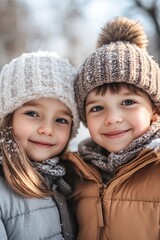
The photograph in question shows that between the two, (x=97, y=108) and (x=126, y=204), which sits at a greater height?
(x=97, y=108)

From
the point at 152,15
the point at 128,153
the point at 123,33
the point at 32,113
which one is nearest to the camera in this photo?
the point at 128,153

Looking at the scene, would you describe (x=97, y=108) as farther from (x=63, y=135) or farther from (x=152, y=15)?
(x=152, y=15)

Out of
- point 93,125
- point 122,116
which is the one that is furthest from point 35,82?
point 122,116

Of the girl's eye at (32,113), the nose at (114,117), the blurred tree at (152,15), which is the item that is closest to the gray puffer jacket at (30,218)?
the girl's eye at (32,113)

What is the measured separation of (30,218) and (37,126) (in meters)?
0.50

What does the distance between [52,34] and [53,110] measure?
1270cm

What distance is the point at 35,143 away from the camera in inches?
92.0

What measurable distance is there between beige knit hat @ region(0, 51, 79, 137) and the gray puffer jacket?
455 mm

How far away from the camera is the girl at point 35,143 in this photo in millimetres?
2100

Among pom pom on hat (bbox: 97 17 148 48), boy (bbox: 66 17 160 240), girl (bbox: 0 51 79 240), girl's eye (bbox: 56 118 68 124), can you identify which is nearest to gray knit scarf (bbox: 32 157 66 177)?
girl (bbox: 0 51 79 240)

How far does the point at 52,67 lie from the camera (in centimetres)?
243

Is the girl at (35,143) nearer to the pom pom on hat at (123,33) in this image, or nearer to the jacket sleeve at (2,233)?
the jacket sleeve at (2,233)

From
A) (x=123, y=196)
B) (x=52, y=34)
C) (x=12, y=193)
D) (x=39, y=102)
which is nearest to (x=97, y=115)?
(x=39, y=102)

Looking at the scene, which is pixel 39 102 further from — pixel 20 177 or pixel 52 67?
pixel 20 177
